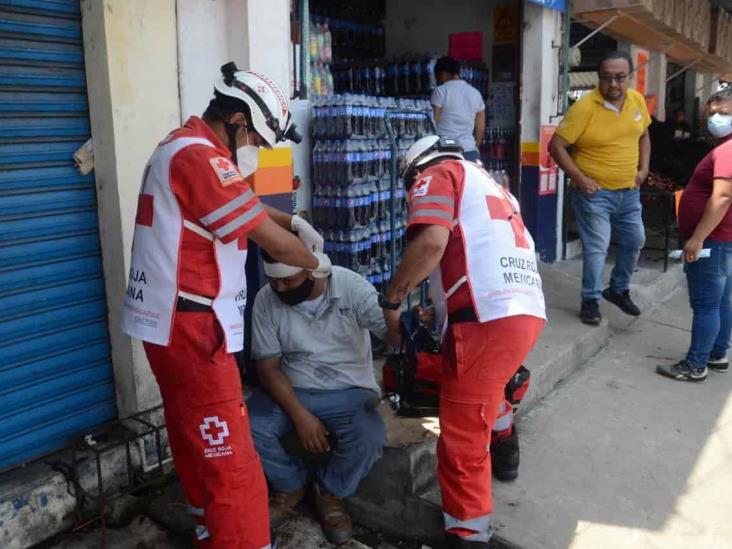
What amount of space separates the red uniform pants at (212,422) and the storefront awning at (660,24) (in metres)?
6.51

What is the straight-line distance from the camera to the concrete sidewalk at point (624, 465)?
298 centimetres

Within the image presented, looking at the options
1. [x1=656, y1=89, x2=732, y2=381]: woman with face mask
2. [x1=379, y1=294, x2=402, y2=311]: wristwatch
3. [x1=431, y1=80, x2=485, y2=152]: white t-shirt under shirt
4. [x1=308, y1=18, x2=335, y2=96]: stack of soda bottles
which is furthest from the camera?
[x1=431, y1=80, x2=485, y2=152]: white t-shirt under shirt

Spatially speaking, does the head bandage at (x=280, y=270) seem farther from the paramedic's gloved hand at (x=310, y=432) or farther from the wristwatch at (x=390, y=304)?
the paramedic's gloved hand at (x=310, y=432)

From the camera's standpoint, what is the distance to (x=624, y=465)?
3.55 meters

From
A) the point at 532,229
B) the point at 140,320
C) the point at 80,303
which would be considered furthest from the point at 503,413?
the point at 532,229

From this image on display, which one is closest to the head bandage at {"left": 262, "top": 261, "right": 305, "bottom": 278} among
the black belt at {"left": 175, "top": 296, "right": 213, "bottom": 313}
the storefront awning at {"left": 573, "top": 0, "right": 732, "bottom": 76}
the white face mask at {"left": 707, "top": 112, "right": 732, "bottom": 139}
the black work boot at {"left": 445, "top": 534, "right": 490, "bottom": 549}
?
the black belt at {"left": 175, "top": 296, "right": 213, "bottom": 313}

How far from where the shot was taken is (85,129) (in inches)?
127

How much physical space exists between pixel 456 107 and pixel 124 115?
12.1 feet

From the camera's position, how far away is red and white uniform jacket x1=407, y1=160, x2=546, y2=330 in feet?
8.42

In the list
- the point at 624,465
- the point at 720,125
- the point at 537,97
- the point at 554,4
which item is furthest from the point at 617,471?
the point at 554,4

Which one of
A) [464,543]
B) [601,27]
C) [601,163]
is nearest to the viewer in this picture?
[464,543]

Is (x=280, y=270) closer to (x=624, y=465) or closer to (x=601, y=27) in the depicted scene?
(x=624, y=465)

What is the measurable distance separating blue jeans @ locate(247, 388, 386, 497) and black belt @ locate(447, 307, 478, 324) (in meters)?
0.65

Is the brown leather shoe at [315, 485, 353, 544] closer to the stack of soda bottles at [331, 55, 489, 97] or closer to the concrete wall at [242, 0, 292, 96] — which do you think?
the concrete wall at [242, 0, 292, 96]
